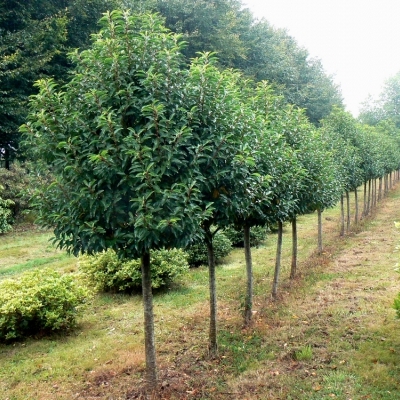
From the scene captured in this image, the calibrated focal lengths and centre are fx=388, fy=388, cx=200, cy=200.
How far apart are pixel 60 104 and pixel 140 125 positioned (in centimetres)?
98

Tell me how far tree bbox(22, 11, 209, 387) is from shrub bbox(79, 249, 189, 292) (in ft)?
15.3

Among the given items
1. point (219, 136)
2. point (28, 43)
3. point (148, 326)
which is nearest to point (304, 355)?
point (148, 326)

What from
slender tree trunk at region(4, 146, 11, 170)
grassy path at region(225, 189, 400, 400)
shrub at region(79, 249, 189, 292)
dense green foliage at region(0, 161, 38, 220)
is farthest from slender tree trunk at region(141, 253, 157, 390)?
slender tree trunk at region(4, 146, 11, 170)

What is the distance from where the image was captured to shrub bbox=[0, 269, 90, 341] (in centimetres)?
652

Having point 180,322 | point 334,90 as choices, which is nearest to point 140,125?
point 180,322

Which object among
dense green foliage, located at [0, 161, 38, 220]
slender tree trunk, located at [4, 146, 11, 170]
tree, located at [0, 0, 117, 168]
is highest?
tree, located at [0, 0, 117, 168]

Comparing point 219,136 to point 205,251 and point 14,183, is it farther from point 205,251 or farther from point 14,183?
point 14,183

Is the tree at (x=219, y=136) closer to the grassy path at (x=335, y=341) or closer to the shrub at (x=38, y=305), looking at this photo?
the grassy path at (x=335, y=341)

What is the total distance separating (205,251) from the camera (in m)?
12.4

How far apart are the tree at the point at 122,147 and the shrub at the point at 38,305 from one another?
2.55 meters

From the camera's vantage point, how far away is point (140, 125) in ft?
14.6

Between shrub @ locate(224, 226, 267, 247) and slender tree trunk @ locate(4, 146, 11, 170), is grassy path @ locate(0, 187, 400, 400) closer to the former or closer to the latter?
shrub @ locate(224, 226, 267, 247)

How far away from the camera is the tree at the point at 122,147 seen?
4.06 m

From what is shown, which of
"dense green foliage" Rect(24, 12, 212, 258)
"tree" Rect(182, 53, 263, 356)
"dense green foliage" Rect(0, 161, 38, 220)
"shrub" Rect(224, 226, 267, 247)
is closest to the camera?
"dense green foliage" Rect(24, 12, 212, 258)
